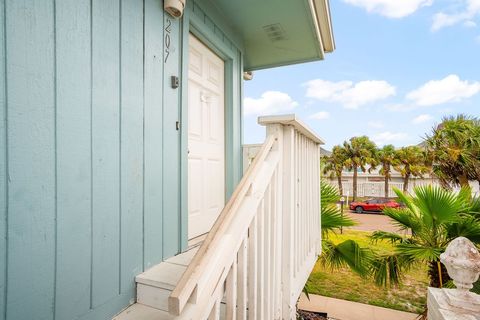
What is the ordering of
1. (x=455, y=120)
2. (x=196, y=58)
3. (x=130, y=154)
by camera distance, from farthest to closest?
1. (x=455, y=120)
2. (x=196, y=58)
3. (x=130, y=154)

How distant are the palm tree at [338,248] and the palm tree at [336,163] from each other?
1886 centimetres

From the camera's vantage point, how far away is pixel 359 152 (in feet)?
66.6

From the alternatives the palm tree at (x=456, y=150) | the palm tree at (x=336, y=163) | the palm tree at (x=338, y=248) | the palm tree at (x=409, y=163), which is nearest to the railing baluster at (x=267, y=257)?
the palm tree at (x=338, y=248)

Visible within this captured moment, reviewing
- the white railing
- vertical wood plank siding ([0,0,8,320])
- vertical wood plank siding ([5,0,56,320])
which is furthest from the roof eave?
vertical wood plank siding ([0,0,8,320])

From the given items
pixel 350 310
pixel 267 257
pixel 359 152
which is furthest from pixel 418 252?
pixel 359 152

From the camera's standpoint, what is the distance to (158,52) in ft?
6.36

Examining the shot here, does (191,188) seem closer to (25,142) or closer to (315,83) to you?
(25,142)

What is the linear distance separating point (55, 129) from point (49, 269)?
675 mm

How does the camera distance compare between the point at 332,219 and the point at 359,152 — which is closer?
the point at 332,219

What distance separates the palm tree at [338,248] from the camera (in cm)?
296

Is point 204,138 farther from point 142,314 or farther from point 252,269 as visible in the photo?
point 252,269

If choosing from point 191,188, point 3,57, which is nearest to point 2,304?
point 3,57

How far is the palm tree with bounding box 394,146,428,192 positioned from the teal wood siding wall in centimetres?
2050

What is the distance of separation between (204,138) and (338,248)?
2.15 metres
